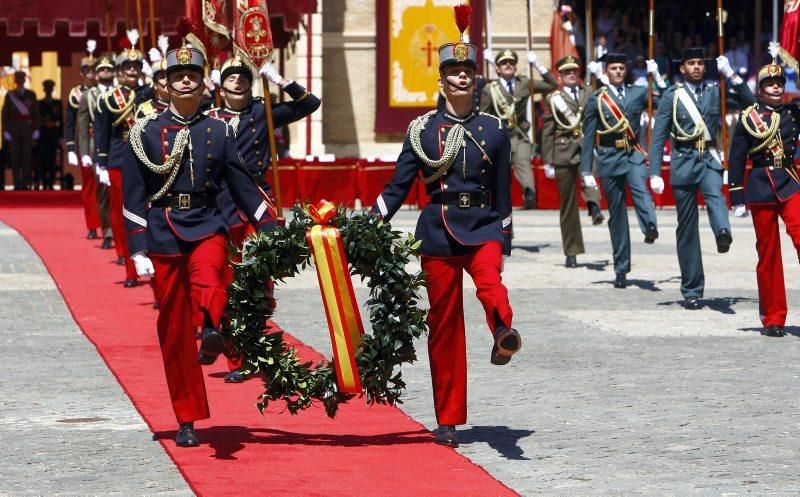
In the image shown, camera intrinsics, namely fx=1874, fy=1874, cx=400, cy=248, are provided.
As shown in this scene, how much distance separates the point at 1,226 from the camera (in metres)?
25.0

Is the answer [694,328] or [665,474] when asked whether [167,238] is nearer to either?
[665,474]

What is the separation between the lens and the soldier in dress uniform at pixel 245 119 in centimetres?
1140

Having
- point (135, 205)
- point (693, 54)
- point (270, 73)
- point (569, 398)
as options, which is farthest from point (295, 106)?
point (693, 54)

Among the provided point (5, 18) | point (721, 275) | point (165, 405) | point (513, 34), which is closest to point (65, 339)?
point (165, 405)

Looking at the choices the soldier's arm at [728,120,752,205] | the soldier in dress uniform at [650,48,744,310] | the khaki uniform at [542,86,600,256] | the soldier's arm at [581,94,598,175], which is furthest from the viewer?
the khaki uniform at [542,86,600,256]

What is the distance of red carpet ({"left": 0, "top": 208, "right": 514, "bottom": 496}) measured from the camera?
8.08 meters

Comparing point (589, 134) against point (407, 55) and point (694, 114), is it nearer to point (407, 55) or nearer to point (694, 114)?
point (694, 114)

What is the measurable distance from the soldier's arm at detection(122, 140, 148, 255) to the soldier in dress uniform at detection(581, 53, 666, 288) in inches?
324

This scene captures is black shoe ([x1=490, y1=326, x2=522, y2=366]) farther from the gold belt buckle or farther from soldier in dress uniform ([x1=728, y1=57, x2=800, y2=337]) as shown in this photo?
soldier in dress uniform ([x1=728, y1=57, x2=800, y2=337])

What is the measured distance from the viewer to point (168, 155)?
30.3ft

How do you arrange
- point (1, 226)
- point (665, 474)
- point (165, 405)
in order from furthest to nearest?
point (1, 226) < point (165, 405) < point (665, 474)

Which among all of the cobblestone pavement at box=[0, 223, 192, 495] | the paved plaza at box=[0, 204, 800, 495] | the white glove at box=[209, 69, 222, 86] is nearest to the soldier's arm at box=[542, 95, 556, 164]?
A: the paved plaza at box=[0, 204, 800, 495]

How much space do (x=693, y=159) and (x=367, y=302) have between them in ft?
21.6

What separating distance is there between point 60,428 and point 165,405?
836 millimetres
